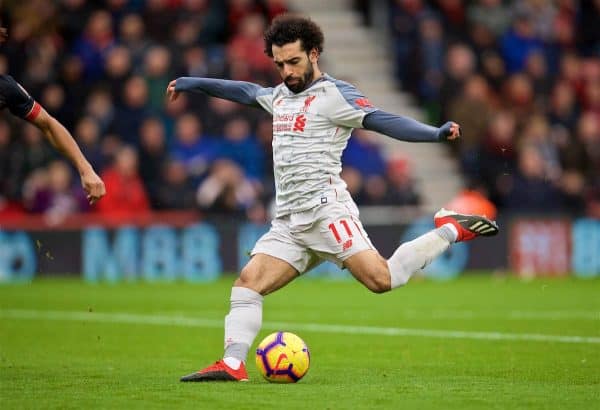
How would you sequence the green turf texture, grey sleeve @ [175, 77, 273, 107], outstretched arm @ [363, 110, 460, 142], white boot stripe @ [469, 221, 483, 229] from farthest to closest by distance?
1. grey sleeve @ [175, 77, 273, 107]
2. white boot stripe @ [469, 221, 483, 229]
3. outstretched arm @ [363, 110, 460, 142]
4. the green turf texture

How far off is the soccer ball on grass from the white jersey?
3.17 feet

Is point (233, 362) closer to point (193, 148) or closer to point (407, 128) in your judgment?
point (407, 128)

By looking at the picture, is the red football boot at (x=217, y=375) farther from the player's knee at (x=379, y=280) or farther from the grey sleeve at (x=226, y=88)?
the grey sleeve at (x=226, y=88)

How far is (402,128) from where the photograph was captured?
8.66 m

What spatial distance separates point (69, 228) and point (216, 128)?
2883 millimetres

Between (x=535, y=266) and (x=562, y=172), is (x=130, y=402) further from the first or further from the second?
(x=562, y=172)

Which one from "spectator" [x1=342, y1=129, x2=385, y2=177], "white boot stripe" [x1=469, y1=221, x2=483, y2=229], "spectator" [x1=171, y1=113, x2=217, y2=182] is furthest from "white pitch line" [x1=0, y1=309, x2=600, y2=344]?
"spectator" [x1=342, y1=129, x2=385, y2=177]

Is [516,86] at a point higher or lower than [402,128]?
lower

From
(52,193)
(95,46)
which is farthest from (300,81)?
(95,46)

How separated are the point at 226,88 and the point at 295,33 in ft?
2.80

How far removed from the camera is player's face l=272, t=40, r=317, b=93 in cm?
890

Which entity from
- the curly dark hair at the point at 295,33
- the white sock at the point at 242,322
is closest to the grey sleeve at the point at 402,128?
the curly dark hair at the point at 295,33

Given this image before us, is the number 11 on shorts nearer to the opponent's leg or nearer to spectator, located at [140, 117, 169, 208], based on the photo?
the opponent's leg

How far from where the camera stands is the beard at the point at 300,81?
29.3ft
